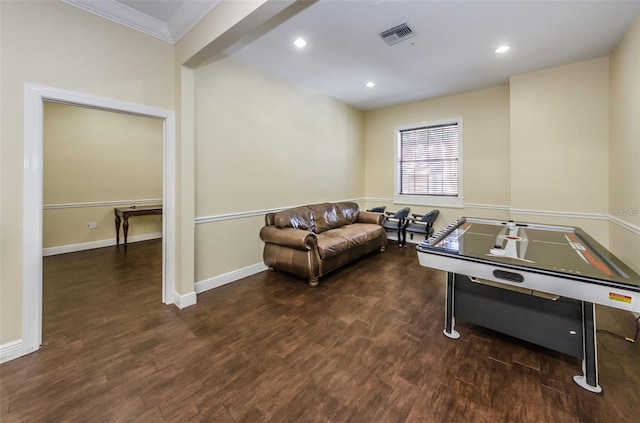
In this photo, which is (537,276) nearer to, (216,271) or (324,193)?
(216,271)

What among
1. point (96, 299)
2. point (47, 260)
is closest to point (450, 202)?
point (96, 299)

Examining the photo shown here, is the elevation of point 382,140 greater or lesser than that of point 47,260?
greater

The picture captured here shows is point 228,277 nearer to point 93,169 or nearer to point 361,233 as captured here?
point 361,233

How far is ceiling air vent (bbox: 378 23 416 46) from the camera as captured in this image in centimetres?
274

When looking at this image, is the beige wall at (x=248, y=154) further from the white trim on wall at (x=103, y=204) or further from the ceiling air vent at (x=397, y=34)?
the white trim on wall at (x=103, y=204)

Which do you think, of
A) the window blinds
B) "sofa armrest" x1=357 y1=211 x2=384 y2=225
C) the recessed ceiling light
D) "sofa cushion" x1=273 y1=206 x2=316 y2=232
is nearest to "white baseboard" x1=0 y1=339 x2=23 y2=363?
"sofa cushion" x1=273 y1=206 x2=316 y2=232

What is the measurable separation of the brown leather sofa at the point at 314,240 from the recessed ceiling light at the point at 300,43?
216 cm

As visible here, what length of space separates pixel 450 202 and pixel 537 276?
12.1 ft

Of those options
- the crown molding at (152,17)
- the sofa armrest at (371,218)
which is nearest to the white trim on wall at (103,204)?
the crown molding at (152,17)

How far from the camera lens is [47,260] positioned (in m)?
4.11

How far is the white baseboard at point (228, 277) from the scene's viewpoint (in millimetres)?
3164

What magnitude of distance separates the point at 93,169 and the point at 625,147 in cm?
804

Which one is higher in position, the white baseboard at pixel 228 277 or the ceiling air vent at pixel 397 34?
the ceiling air vent at pixel 397 34

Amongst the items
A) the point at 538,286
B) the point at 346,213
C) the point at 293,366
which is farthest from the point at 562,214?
the point at 293,366
